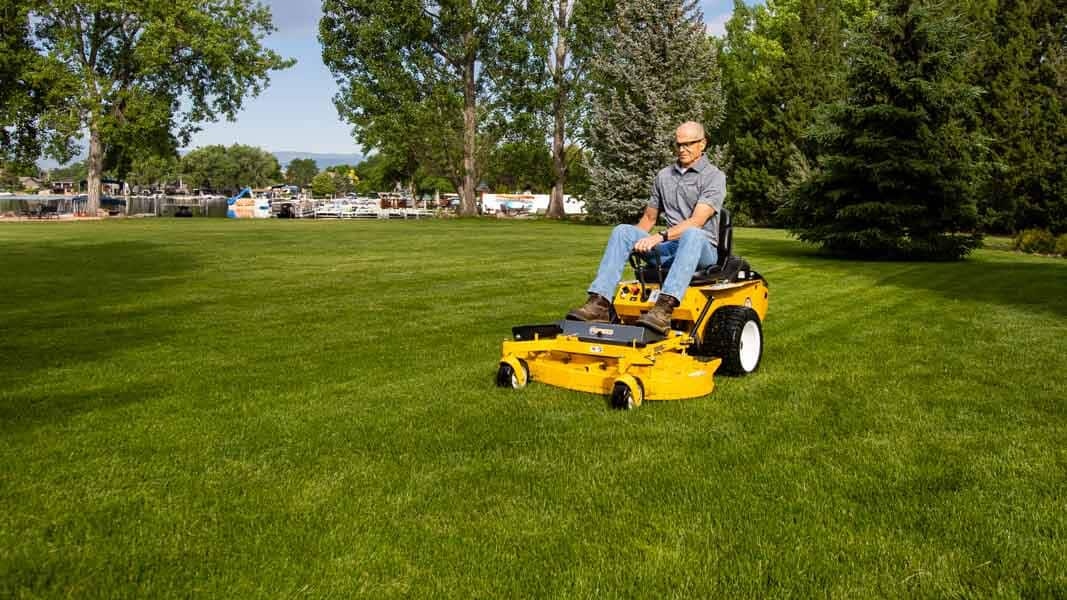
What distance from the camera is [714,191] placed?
675cm

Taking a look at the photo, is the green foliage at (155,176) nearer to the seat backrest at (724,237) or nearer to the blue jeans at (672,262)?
the seat backrest at (724,237)

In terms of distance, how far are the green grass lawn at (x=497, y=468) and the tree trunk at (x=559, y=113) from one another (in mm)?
46876

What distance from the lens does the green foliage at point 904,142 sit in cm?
2027

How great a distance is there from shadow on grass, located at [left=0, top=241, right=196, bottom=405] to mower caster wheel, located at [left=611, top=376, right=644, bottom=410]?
12.9ft

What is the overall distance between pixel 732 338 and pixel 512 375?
169 cm

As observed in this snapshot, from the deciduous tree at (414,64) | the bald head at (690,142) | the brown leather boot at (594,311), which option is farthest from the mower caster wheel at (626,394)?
the deciduous tree at (414,64)

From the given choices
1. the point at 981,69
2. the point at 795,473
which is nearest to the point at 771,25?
the point at 981,69

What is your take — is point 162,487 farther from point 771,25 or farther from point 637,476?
point 771,25

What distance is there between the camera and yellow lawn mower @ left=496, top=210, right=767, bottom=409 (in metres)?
5.73

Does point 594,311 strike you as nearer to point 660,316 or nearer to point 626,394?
point 660,316

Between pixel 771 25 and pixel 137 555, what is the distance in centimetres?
6209

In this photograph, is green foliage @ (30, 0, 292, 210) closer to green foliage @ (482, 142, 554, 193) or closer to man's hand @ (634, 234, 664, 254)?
green foliage @ (482, 142, 554, 193)

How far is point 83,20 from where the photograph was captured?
49.5m

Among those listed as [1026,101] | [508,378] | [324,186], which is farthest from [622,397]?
[324,186]
